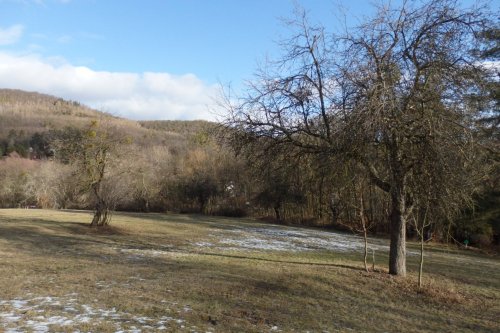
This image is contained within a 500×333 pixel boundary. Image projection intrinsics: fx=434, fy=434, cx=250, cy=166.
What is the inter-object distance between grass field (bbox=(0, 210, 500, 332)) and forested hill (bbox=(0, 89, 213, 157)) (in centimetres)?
765

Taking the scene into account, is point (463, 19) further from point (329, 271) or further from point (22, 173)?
point (22, 173)

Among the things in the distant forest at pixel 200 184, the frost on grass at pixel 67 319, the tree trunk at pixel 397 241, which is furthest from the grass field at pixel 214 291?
the distant forest at pixel 200 184

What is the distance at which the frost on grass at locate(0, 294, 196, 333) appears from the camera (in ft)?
19.1

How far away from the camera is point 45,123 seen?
10569 cm

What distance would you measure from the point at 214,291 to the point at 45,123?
360 ft

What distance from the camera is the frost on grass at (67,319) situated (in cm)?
582

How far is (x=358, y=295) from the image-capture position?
924 centimetres

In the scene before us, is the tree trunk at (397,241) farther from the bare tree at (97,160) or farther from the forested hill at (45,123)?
the forested hill at (45,123)

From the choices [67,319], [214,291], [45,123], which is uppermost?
[45,123]

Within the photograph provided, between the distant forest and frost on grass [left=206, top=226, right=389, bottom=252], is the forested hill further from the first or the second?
frost on grass [left=206, top=226, right=389, bottom=252]

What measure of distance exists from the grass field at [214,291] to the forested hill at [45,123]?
25.1 ft

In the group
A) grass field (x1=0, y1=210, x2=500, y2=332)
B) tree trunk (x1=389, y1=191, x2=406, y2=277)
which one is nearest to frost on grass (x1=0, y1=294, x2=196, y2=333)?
grass field (x1=0, y1=210, x2=500, y2=332)

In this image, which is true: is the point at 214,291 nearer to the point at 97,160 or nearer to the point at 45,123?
the point at 97,160

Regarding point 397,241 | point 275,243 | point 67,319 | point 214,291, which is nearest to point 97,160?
point 275,243
